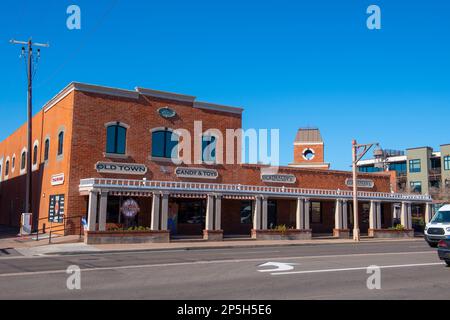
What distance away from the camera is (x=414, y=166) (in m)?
74.7

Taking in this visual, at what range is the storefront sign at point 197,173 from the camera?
101 ft

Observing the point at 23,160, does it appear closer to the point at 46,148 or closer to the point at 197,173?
the point at 46,148

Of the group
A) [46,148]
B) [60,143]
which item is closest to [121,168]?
[60,143]

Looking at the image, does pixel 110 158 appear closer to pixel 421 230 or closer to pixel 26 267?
pixel 26 267

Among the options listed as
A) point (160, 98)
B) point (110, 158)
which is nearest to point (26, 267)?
point (110, 158)

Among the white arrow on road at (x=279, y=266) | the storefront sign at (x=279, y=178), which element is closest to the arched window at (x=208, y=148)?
the storefront sign at (x=279, y=178)

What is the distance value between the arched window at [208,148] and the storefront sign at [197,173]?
84 cm

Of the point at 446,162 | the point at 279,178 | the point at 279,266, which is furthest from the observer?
the point at 446,162

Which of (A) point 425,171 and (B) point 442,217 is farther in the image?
(A) point 425,171

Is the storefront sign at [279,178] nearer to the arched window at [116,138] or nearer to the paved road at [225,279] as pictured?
the arched window at [116,138]

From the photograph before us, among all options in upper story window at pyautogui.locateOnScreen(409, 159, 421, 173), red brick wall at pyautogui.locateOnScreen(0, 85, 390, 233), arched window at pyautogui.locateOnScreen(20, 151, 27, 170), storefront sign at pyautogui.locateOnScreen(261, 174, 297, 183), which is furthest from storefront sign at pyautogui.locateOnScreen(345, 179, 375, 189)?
upper story window at pyautogui.locateOnScreen(409, 159, 421, 173)

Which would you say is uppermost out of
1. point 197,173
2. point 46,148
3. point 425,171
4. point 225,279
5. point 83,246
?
point 425,171

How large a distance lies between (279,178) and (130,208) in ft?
41.8
